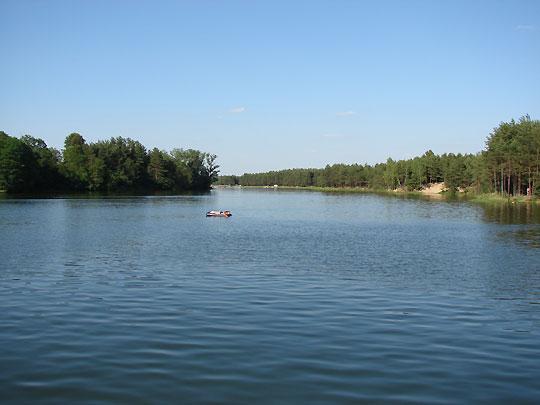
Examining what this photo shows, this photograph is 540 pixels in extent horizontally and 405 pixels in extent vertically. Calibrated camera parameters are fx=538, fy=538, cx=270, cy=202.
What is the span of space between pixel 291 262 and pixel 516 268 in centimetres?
1054

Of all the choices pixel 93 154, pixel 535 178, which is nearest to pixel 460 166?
pixel 535 178

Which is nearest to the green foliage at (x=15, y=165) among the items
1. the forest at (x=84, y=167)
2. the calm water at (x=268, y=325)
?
the forest at (x=84, y=167)

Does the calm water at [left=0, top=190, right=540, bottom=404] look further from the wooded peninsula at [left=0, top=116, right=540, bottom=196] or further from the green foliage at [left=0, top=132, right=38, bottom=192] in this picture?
the green foliage at [left=0, top=132, right=38, bottom=192]

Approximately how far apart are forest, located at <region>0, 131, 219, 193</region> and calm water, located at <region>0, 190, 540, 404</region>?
308ft

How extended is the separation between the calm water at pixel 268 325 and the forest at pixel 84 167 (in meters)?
93.9

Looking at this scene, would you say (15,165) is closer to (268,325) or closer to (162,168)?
(162,168)

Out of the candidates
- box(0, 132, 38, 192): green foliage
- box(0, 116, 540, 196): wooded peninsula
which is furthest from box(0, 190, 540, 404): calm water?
box(0, 132, 38, 192): green foliage

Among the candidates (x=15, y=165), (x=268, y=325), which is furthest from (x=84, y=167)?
(x=268, y=325)

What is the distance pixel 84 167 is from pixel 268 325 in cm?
13650

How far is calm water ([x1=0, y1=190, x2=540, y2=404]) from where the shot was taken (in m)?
9.94

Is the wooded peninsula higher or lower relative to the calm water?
higher

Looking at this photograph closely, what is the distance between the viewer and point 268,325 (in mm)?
14344

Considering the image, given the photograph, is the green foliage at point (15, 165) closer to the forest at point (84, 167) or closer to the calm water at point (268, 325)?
the forest at point (84, 167)

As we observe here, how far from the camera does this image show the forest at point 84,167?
11538cm
